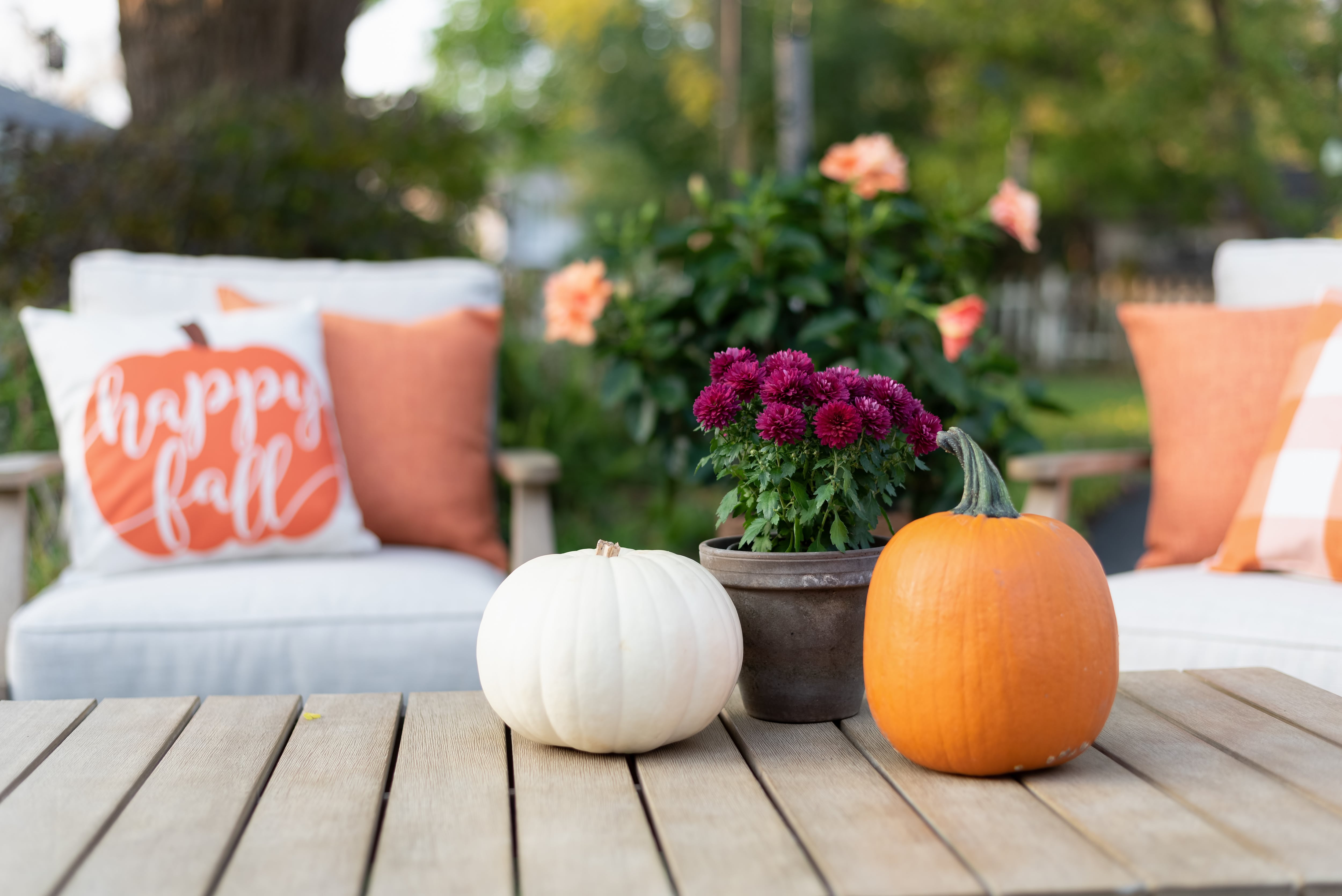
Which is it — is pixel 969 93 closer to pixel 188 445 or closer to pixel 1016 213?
pixel 1016 213

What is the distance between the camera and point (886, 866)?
2.82 ft

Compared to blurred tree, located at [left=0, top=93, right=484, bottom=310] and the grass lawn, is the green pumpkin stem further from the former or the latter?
blurred tree, located at [left=0, top=93, right=484, bottom=310]

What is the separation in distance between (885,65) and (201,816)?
14786 mm

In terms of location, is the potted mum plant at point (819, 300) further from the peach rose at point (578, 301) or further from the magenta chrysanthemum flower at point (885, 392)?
the magenta chrysanthemum flower at point (885, 392)

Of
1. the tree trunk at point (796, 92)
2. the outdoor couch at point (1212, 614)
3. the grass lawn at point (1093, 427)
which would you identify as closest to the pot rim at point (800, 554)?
the outdoor couch at point (1212, 614)

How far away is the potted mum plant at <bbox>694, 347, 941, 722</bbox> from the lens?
3.78 feet

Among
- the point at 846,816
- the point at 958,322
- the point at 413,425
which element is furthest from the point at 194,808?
the point at 958,322

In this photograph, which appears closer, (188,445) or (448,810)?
(448,810)

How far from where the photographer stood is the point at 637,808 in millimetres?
987

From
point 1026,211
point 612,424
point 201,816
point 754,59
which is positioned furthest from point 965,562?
point 754,59

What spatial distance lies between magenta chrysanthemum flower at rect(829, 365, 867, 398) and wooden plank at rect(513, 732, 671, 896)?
1.42ft

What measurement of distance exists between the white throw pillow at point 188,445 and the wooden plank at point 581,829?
1.07 metres

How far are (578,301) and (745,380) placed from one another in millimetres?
1419

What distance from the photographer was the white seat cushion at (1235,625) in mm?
1661
